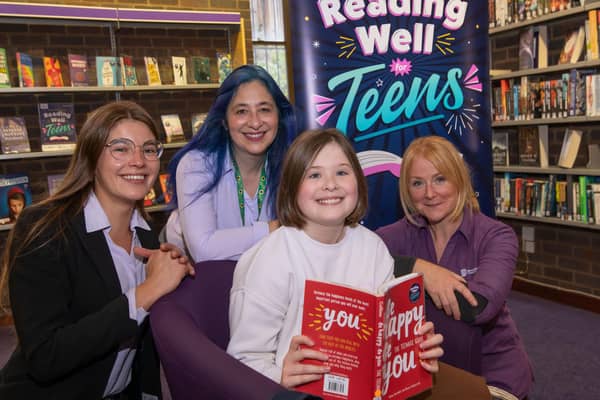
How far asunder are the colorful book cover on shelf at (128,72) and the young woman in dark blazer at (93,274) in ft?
10.8

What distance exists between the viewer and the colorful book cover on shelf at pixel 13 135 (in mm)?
4312

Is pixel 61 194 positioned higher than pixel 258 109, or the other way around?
pixel 258 109

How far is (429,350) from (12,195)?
4.08m

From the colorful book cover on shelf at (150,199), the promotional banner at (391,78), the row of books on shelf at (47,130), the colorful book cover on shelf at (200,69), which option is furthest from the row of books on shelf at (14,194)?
the promotional banner at (391,78)

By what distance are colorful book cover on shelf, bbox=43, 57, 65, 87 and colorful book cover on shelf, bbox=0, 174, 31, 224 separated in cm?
78

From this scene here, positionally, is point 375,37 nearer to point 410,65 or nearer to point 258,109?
point 410,65

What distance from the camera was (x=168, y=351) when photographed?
1.24 m

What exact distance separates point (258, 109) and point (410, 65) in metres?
1.11

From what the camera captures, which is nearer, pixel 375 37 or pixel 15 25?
pixel 375 37

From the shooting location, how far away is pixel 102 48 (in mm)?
4750

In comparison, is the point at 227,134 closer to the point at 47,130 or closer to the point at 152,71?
the point at 47,130

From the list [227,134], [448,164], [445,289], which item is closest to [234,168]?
[227,134]

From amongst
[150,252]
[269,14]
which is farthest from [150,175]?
[269,14]

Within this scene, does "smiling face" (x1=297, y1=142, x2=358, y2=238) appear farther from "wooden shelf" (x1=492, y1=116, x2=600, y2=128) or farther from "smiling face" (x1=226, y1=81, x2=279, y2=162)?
"wooden shelf" (x1=492, y1=116, x2=600, y2=128)
